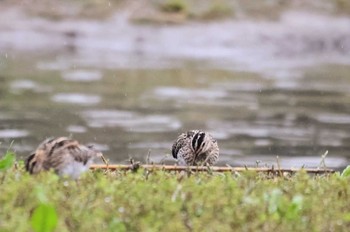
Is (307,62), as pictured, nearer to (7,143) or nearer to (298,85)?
(298,85)

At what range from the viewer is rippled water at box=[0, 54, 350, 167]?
1723 cm

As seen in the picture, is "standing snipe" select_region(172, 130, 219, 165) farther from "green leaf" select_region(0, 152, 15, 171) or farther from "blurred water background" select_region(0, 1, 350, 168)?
"green leaf" select_region(0, 152, 15, 171)

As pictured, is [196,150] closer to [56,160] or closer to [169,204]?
[56,160]

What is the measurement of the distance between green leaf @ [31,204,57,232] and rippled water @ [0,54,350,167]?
328 inches

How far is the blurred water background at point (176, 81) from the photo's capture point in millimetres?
17984

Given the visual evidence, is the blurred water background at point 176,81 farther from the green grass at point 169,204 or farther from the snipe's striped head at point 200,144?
the green grass at point 169,204

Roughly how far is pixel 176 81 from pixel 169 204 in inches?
850

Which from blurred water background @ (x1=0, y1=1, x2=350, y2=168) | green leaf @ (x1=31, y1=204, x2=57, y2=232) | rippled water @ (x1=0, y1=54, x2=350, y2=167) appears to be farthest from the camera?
blurred water background @ (x1=0, y1=1, x2=350, y2=168)

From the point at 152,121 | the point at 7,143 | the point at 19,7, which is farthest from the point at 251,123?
the point at 19,7

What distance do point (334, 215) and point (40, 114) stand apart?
49.1 feet

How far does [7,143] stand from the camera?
16.5 meters

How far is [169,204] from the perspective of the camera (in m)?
6.00

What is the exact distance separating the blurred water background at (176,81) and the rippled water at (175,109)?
0.03 metres

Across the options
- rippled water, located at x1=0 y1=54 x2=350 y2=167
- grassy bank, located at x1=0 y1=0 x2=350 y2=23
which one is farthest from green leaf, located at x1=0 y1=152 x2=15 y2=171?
grassy bank, located at x1=0 y1=0 x2=350 y2=23
